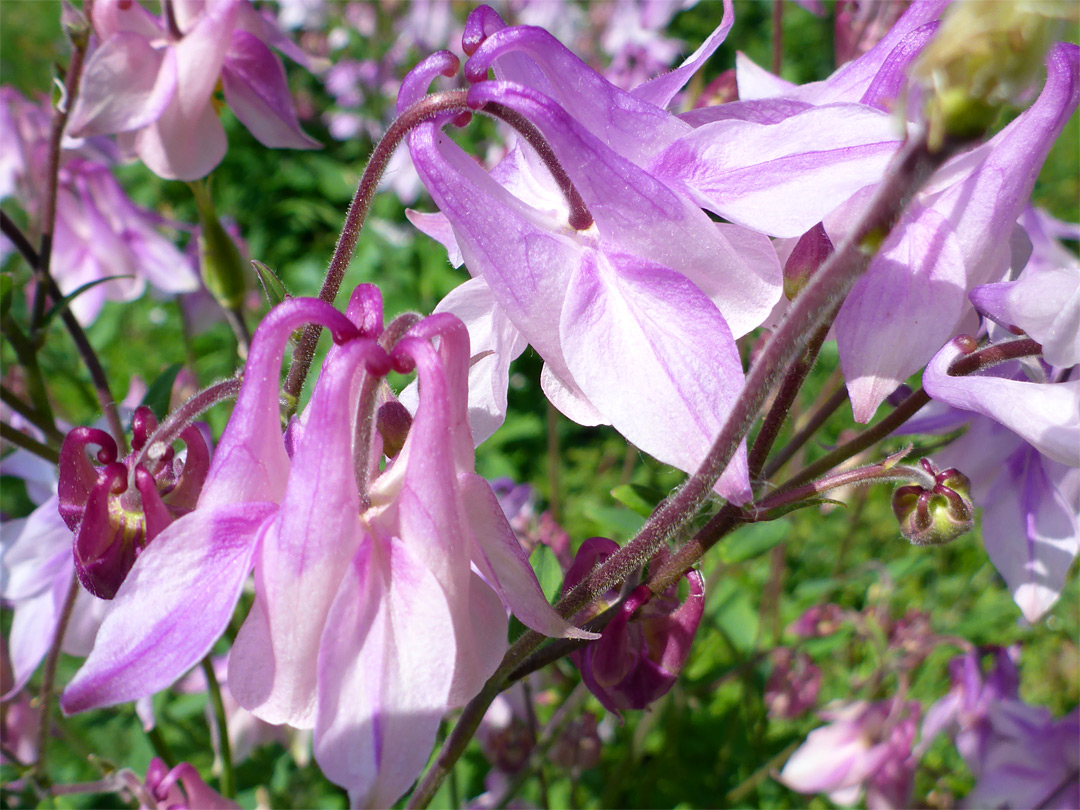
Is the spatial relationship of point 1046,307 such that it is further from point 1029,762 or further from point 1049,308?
point 1029,762

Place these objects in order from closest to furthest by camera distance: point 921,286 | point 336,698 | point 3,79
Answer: point 336,698
point 921,286
point 3,79

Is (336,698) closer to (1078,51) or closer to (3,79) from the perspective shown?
(1078,51)

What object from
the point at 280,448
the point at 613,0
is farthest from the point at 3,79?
the point at 280,448

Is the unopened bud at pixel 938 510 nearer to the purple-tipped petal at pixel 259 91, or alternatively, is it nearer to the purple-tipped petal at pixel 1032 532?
the purple-tipped petal at pixel 1032 532

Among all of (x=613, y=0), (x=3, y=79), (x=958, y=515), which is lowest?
(x=3, y=79)

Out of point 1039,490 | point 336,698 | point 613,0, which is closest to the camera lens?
point 336,698

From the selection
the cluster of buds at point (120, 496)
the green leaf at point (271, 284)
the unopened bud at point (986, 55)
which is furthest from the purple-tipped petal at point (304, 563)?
the unopened bud at point (986, 55)
